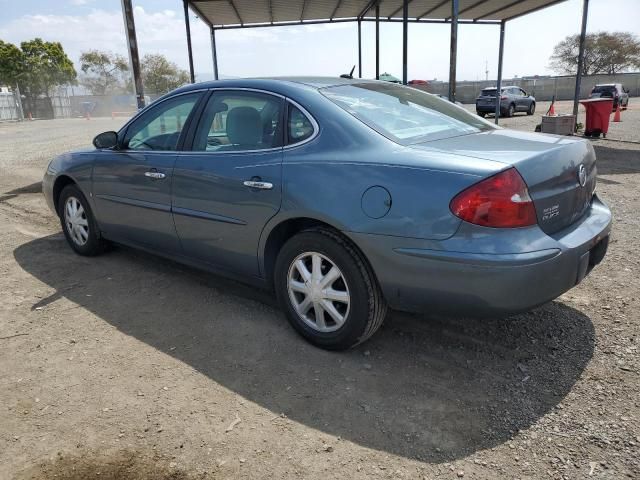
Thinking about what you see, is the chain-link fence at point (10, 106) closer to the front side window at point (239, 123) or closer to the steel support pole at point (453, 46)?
the steel support pole at point (453, 46)

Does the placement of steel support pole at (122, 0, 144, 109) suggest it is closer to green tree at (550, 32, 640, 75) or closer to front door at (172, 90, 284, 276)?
front door at (172, 90, 284, 276)

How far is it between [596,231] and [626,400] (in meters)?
0.92

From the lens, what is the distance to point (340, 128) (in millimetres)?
3031

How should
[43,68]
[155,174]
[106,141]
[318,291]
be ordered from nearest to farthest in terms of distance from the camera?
[318,291] → [155,174] → [106,141] → [43,68]

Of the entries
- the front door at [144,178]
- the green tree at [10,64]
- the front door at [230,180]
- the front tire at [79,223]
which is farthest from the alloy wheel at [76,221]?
the green tree at [10,64]

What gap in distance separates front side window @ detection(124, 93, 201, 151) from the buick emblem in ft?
8.89

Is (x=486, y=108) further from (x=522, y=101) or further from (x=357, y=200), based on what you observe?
(x=357, y=200)

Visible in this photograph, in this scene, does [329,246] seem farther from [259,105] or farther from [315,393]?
[259,105]

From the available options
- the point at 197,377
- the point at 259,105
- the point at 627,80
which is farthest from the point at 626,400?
the point at 627,80

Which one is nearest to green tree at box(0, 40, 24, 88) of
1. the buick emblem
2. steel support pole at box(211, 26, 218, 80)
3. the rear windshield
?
steel support pole at box(211, 26, 218, 80)

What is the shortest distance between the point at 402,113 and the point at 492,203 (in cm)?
114

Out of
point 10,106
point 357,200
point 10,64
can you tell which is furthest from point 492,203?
point 10,64

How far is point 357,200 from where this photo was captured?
2.80 meters

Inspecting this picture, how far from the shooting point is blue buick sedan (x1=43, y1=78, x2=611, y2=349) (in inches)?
99.7
